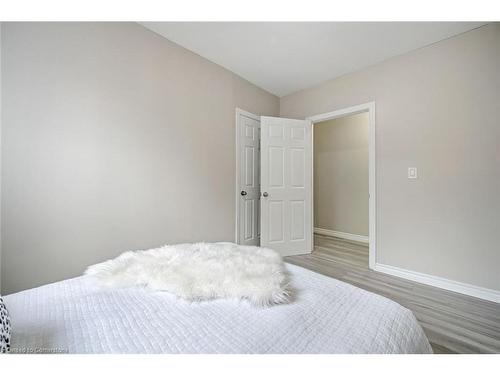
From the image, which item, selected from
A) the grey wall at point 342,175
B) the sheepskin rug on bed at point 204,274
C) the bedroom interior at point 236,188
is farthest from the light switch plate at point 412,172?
the sheepskin rug on bed at point 204,274

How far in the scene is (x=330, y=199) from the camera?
4.54 m

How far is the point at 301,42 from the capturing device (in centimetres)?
227

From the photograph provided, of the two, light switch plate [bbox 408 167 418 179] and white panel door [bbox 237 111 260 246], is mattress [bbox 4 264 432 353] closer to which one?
light switch plate [bbox 408 167 418 179]

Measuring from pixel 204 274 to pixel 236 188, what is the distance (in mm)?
2045

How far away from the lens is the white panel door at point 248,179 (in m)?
3.03

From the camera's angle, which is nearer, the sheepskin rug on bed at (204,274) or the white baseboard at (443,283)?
the sheepskin rug on bed at (204,274)

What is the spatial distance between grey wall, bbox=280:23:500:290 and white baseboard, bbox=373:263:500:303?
0.15 ft

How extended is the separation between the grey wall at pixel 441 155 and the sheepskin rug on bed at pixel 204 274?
2010mm

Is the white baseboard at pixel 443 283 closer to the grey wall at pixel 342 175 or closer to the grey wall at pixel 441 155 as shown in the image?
the grey wall at pixel 441 155

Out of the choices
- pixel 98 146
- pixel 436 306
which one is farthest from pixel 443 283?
pixel 98 146

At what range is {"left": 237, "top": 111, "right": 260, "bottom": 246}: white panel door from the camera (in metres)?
3.03
